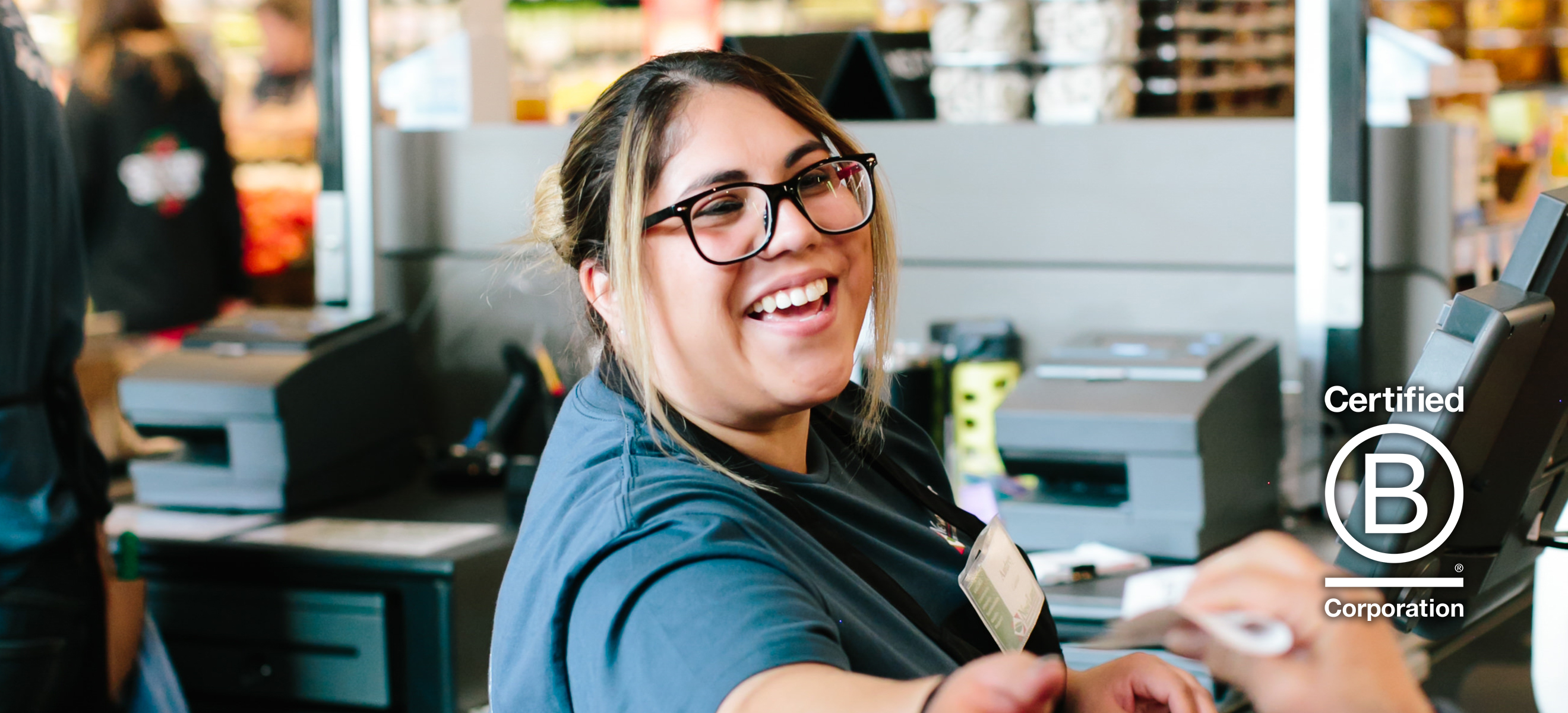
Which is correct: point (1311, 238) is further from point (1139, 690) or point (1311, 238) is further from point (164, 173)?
point (164, 173)

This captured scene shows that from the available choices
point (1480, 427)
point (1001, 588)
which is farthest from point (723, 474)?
point (1480, 427)

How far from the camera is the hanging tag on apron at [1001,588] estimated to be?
1.09m

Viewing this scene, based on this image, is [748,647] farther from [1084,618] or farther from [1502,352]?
[1084,618]

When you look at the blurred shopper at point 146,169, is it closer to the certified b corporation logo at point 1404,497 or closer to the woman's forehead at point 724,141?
the woman's forehead at point 724,141

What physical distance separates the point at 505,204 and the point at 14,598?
48.3 inches

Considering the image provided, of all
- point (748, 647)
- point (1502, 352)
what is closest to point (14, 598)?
point (748, 647)

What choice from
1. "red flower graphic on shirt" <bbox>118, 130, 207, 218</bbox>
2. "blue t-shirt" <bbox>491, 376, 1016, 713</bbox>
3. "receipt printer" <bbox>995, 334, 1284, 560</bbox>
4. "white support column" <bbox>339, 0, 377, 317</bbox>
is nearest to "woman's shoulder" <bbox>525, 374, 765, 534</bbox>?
"blue t-shirt" <bbox>491, 376, 1016, 713</bbox>

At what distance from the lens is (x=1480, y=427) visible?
979 millimetres

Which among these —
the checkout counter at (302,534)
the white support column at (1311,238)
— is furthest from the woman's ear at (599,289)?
the white support column at (1311,238)

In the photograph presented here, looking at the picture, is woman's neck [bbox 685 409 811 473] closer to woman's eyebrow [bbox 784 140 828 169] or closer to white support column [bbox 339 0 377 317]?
woman's eyebrow [bbox 784 140 828 169]

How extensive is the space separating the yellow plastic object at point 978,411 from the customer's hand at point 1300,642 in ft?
4.29

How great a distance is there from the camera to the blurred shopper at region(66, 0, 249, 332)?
11.1ft

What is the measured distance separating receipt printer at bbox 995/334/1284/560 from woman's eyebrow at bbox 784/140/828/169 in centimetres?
94

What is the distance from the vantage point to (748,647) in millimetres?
761
